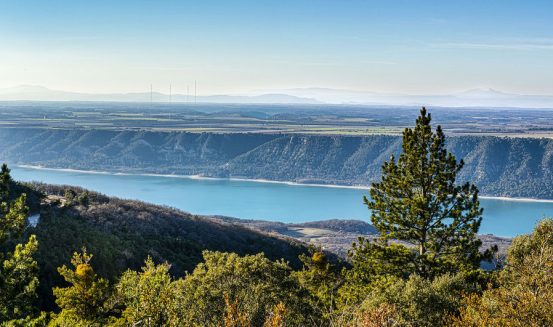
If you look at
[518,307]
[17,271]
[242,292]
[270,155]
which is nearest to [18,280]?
[17,271]

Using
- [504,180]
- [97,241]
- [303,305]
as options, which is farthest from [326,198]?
[303,305]

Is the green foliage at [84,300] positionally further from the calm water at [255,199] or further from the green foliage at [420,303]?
the calm water at [255,199]

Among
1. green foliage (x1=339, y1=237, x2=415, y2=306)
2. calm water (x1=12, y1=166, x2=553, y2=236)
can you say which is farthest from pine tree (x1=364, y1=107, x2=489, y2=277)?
calm water (x1=12, y1=166, x2=553, y2=236)

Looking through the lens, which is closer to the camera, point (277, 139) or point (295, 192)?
point (295, 192)

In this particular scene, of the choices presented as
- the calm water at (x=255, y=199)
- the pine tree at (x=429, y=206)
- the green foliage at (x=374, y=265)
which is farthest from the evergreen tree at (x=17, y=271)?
the calm water at (x=255, y=199)

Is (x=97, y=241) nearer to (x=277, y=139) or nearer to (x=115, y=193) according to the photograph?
(x=115, y=193)

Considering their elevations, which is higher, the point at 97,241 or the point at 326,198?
the point at 97,241
